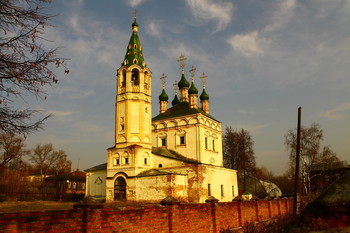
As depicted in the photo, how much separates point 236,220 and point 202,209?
3.29 metres

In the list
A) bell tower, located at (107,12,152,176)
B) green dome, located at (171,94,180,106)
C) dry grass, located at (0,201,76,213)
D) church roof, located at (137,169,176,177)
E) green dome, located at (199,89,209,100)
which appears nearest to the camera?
dry grass, located at (0,201,76,213)

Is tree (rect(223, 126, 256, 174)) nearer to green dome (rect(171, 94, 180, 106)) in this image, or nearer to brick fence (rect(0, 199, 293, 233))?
green dome (rect(171, 94, 180, 106))

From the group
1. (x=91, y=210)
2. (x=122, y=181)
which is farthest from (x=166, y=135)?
(x=91, y=210)

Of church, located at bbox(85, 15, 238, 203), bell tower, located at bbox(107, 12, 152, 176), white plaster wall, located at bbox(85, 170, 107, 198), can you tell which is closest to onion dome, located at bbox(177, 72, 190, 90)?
church, located at bbox(85, 15, 238, 203)

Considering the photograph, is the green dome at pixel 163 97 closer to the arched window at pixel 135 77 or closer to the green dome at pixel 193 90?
the green dome at pixel 193 90

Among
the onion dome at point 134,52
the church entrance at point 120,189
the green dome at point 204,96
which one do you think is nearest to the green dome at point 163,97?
the green dome at point 204,96

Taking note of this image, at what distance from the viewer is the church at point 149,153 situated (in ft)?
91.8

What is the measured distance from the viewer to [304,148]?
108 feet

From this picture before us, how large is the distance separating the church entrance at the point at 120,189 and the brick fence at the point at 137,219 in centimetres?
1642

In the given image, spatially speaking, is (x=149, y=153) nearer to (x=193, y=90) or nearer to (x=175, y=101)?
(x=193, y=90)

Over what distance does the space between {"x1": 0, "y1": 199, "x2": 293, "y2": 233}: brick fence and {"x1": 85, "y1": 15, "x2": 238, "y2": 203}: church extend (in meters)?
14.8

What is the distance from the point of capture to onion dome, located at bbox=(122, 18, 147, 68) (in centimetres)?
3182

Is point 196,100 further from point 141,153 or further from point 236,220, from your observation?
point 236,220

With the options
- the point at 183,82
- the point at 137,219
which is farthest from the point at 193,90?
the point at 137,219
